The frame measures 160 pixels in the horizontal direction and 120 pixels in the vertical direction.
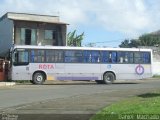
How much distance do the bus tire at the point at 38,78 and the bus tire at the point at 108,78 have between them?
493cm

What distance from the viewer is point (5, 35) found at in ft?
180

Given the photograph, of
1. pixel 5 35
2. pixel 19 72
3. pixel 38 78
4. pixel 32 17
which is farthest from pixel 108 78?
pixel 32 17

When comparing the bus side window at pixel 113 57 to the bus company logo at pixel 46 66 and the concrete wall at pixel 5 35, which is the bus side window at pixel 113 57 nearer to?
the bus company logo at pixel 46 66

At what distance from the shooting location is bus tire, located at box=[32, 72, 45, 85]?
116ft

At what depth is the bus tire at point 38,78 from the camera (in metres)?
35.5

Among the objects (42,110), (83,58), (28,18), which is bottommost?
(42,110)

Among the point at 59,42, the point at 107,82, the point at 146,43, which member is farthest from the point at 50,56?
the point at 146,43

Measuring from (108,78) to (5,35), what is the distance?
828 inches

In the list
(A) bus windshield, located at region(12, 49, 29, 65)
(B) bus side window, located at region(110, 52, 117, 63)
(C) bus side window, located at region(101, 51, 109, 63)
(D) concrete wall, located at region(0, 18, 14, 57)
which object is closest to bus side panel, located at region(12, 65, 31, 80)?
(A) bus windshield, located at region(12, 49, 29, 65)

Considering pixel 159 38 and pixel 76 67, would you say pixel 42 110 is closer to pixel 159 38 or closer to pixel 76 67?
pixel 76 67

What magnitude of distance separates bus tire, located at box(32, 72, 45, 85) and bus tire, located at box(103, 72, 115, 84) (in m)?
4.93

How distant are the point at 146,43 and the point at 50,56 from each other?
248 ft

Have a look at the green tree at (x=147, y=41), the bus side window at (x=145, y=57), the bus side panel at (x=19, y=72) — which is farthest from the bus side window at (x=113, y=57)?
the green tree at (x=147, y=41)

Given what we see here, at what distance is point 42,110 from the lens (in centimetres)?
1570
